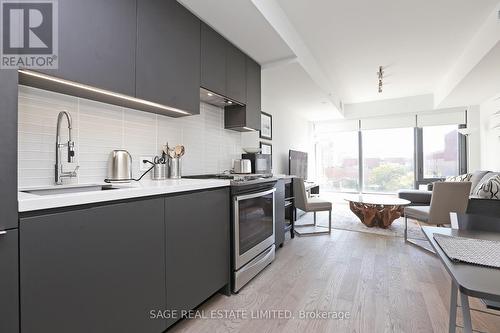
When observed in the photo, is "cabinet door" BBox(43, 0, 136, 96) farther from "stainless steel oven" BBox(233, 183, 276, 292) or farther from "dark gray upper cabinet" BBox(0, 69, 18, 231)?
"stainless steel oven" BBox(233, 183, 276, 292)

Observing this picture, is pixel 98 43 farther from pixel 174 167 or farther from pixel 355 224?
pixel 355 224

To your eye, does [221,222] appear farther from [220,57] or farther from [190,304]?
[220,57]

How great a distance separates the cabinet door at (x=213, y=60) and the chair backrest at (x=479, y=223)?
1.94 meters

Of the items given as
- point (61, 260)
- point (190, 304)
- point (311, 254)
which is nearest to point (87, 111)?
point (61, 260)

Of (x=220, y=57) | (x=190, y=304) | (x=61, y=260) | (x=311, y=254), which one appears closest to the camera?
(x=61, y=260)

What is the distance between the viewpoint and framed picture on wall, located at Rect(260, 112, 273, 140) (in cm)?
387

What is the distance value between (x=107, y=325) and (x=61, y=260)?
403 mm

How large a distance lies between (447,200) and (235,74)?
2.93 m

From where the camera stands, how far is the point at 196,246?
1.53 meters

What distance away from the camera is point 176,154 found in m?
2.05

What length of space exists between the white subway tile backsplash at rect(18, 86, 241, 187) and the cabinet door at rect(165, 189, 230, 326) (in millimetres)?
654

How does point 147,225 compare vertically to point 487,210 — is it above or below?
above

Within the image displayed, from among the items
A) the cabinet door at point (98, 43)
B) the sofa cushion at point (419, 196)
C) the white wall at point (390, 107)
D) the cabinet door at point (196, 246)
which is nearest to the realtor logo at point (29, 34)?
the cabinet door at point (98, 43)

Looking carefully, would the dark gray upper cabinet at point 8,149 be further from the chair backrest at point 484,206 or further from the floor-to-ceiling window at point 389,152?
the floor-to-ceiling window at point 389,152
